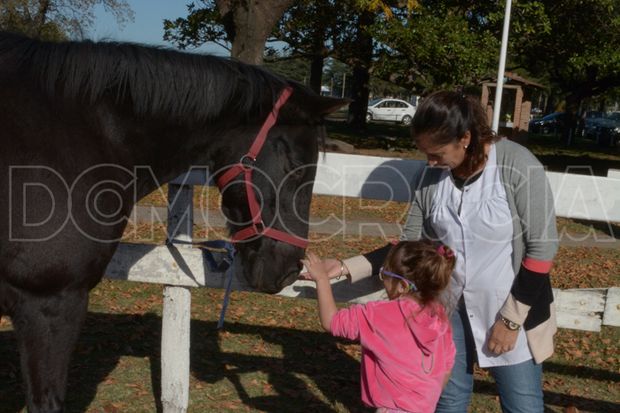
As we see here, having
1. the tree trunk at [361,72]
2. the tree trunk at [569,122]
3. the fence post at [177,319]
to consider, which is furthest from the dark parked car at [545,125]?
the fence post at [177,319]

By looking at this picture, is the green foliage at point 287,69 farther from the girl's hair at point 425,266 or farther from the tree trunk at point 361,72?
the tree trunk at point 361,72

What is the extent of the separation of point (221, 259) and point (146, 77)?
1.10 m

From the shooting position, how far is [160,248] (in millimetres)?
3643

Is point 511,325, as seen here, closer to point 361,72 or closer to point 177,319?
point 177,319

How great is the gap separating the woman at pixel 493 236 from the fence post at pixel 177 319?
A: 1.40m

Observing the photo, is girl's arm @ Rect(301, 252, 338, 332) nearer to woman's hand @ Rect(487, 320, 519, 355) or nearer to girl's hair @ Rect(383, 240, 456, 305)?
girl's hair @ Rect(383, 240, 456, 305)

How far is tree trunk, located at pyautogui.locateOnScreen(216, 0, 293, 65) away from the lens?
10812 mm

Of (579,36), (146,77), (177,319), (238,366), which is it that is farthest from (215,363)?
(579,36)

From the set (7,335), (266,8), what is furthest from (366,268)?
(266,8)

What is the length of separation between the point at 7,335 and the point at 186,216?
237cm

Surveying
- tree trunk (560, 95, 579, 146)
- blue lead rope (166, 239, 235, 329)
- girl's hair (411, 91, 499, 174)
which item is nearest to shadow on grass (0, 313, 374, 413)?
blue lead rope (166, 239, 235, 329)

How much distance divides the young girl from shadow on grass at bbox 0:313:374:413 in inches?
62.9

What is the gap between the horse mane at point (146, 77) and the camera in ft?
9.01

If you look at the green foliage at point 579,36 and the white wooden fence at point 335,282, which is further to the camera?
the green foliage at point 579,36
